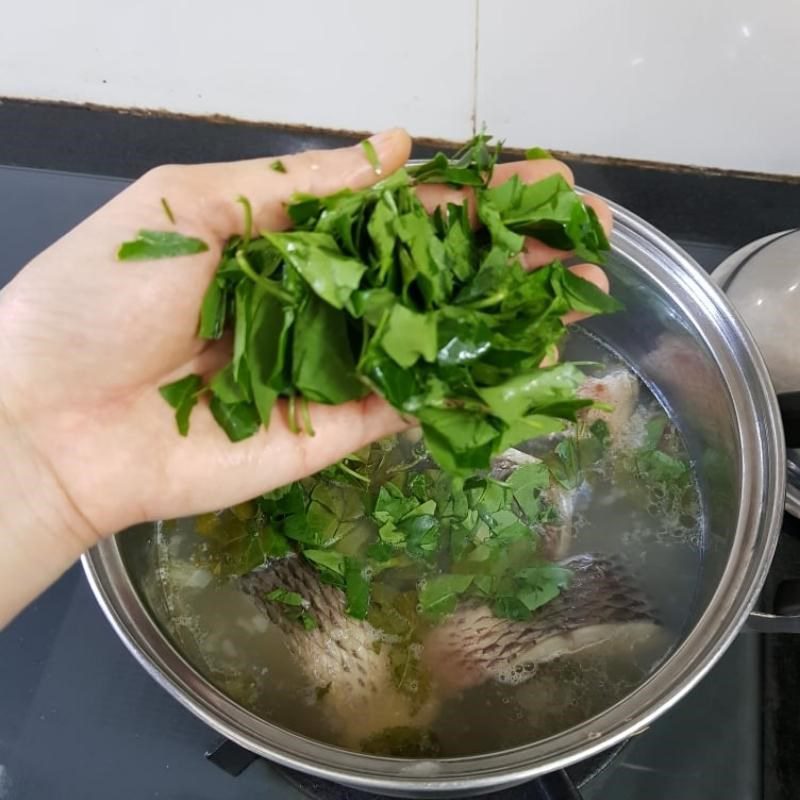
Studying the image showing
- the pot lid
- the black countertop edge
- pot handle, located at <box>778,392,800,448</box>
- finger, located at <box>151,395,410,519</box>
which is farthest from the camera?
the black countertop edge

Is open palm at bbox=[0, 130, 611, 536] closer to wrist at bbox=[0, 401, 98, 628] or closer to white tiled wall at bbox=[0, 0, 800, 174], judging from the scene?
wrist at bbox=[0, 401, 98, 628]

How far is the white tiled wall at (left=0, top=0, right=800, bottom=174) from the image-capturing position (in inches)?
47.1

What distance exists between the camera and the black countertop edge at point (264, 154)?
1365mm

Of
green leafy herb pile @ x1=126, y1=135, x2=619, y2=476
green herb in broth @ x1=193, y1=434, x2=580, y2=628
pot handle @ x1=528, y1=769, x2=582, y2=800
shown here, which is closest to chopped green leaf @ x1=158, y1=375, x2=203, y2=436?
green leafy herb pile @ x1=126, y1=135, x2=619, y2=476

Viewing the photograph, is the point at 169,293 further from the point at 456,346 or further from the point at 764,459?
the point at 764,459

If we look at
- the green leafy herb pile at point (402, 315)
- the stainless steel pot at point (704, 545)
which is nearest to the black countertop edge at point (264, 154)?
the stainless steel pot at point (704, 545)

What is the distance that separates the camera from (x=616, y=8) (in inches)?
46.0

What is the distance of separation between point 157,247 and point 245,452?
0.22m

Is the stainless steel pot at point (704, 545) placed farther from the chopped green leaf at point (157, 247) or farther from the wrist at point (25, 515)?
the chopped green leaf at point (157, 247)

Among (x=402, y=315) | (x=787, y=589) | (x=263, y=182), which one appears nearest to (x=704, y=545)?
(x=787, y=589)

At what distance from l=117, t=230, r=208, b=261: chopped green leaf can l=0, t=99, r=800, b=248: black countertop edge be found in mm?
613

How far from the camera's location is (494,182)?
0.94 metres

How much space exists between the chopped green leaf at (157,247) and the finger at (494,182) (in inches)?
9.3

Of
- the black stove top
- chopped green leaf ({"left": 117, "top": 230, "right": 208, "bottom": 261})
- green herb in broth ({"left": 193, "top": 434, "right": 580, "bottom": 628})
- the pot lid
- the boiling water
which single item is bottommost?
the black stove top
